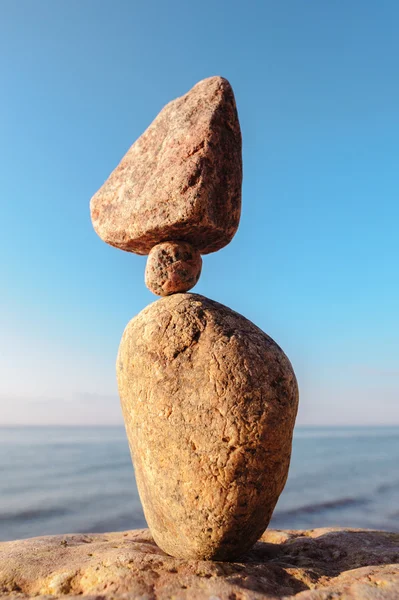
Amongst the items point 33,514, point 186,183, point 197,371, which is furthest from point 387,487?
point 186,183

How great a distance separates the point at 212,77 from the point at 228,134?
1.13 meters

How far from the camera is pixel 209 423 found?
5.24m

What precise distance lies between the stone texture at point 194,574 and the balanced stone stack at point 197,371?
0.52 m

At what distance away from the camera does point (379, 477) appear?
18.3 m

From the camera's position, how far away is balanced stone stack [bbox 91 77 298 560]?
206 inches

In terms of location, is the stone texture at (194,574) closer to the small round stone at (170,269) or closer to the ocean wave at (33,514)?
the small round stone at (170,269)

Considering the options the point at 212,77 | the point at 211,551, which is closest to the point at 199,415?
the point at 211,551

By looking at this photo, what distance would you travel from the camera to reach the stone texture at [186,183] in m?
6.16

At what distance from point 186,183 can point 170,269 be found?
3.76 feet

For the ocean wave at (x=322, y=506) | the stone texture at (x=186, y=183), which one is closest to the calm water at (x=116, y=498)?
the ocean wave at (x=322, y=506)

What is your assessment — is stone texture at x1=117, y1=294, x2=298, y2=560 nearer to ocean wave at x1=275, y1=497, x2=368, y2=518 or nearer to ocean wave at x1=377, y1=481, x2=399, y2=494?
ocean wave at x1=275, y1=497, x2=368, y2=518

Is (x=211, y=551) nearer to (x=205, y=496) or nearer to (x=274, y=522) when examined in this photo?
(x=205, y=496)

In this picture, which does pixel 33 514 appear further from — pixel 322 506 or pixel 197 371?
pixel 197 371

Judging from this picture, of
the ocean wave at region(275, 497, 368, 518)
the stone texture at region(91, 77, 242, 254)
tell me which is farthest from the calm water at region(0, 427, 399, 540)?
the stone texture at region(91, 77, 242, 254)
